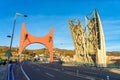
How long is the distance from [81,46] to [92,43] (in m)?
15.6

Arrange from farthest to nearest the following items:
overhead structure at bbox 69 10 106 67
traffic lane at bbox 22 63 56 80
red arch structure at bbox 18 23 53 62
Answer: red arch structure at bbox 18 23 53 62 < overhead structure at bbox 69 10 106 67 < traffic lane at bbox 22 63 56 80

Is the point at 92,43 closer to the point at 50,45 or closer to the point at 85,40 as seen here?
the point at 85,40

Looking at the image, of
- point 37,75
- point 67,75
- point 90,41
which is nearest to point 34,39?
point 90,41

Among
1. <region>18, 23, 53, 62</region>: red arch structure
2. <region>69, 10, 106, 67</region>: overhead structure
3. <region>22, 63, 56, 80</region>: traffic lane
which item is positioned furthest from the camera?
<region>18, 23, 53, 62</region>: red arch structure

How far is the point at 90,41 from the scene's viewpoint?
297 ft

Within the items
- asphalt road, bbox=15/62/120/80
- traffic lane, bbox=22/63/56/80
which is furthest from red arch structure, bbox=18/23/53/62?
traffic lane, bbox=22/63/56/80

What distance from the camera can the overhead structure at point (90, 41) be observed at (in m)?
83.2

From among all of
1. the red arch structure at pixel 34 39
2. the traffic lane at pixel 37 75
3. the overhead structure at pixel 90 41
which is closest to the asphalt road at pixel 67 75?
the traffic lane at pixel 37 75

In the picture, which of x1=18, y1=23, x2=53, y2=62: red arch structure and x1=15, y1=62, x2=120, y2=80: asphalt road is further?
x1=18, y1=23, x2=53, y2=62: red arch structure

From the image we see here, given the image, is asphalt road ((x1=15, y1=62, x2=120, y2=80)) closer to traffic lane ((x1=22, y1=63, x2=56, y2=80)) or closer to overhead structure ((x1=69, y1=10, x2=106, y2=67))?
traffic lane ((x1=22, y1=63, x2=56, y2=80))

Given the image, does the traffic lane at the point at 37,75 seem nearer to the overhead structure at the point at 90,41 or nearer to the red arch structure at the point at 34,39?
the overhead structure at the point at 90,41

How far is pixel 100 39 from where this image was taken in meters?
83.1

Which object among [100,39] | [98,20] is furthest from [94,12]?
[100,39]

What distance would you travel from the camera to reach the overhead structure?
273ft
